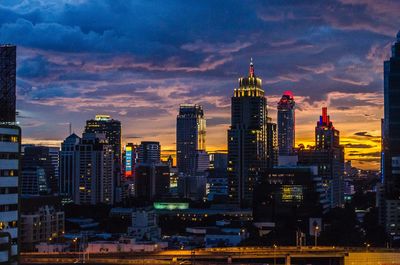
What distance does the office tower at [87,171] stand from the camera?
590 feet

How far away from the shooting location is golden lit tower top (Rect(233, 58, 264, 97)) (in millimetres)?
193375

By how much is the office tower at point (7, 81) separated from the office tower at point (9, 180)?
953 cm

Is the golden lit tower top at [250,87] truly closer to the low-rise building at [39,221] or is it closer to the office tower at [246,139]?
the office tower at [246,139]

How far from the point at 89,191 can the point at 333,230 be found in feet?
281

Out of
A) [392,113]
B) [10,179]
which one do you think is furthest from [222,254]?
[392,113]

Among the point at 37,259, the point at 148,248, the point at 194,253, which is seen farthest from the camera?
the point at 148,248

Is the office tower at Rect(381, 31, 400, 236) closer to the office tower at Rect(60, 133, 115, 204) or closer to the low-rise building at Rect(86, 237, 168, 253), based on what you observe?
the low-rise building at Rect(86, 237, 168, 253)

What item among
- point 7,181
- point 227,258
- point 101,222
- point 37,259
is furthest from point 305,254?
point 101,222

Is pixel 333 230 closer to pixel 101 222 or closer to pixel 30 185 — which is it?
pixel 101 222

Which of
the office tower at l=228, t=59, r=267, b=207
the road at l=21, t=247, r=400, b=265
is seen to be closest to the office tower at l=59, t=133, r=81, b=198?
the office tower at l=228, t=59, r=267, b=207

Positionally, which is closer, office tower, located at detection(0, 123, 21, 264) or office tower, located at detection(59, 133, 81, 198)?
office tower, located at detection(0, 123, 21, 264)

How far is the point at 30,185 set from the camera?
17500 centimetres

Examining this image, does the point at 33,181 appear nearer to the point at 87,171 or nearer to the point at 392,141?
the point at 87,171

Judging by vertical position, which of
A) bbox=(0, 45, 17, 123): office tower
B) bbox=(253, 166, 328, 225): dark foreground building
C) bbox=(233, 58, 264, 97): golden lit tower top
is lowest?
bbox=(253, 166, 328, 225): dark foreground building
